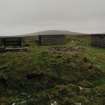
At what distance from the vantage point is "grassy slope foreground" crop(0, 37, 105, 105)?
412 inches

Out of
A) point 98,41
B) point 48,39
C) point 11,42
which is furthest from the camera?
point 48,39

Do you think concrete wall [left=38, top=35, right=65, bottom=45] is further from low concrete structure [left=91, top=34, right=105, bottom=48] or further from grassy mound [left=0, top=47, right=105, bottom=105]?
grassy mound [left=0, top=47, right=105, bottom=105]

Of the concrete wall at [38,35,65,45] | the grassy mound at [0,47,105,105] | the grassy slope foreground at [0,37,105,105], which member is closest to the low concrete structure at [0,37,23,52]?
the concrete wall at [38,35,65,45]

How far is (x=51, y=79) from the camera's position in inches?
480

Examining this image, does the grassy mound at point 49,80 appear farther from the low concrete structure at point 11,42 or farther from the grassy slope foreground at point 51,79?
the low concrete structure at point 11,42

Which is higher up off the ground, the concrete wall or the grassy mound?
the concrete wall

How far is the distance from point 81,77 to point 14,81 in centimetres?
320

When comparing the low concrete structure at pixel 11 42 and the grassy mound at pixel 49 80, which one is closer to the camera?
the grassy mound at pixel 49 80

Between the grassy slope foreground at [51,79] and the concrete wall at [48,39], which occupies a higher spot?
the concrete wall at [48,39]

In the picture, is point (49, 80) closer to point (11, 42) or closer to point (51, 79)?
point (51, 79)

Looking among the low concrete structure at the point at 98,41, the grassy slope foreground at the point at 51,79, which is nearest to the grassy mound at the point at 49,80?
the grassy slope foreground at the point at 51,79

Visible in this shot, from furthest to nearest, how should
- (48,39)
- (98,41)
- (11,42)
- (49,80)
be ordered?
(48,39)
(98,41)
(11,42)
(49,80)

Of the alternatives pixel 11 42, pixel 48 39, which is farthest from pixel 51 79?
pixel 48 39

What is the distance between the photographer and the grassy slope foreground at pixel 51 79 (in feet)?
34.3
